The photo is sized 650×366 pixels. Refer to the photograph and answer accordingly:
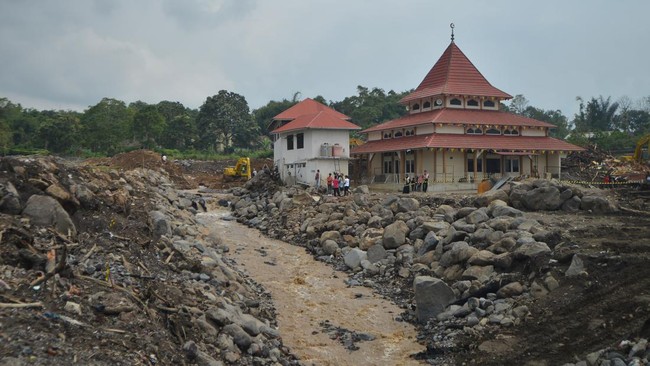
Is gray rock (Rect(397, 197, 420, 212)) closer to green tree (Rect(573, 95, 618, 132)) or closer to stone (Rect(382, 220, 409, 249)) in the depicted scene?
stone (Rect(382, 220, 409, 249))

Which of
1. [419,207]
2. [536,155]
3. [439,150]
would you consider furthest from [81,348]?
[536,155]

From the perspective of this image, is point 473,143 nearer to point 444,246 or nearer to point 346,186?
point 346,186

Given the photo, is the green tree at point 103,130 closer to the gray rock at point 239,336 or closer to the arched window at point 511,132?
the arched window at point 511,132

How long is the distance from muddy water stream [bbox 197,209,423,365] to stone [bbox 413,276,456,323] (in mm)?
574

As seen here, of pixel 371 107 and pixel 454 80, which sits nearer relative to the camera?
pixel 454 80

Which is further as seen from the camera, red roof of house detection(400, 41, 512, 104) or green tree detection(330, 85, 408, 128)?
green tree detection(330, 85, 408, 128)

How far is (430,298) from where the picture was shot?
52.6 ft

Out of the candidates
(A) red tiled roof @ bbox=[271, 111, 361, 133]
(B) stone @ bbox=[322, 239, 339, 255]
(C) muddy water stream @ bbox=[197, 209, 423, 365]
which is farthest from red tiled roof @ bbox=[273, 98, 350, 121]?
(B) stone @ bbox=[322, 239, 339, 255]

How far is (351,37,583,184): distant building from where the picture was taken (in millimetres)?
36875

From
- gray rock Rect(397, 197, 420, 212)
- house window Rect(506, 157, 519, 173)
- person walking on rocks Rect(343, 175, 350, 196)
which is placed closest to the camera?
gray rock Rect(397, 197, 420, 212)

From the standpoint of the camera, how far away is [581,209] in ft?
80.1

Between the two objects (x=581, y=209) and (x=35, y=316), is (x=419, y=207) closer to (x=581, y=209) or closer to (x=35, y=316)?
(x=581, y=209)

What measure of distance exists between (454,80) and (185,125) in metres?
32.7

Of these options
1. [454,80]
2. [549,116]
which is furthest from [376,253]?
[549,116]
